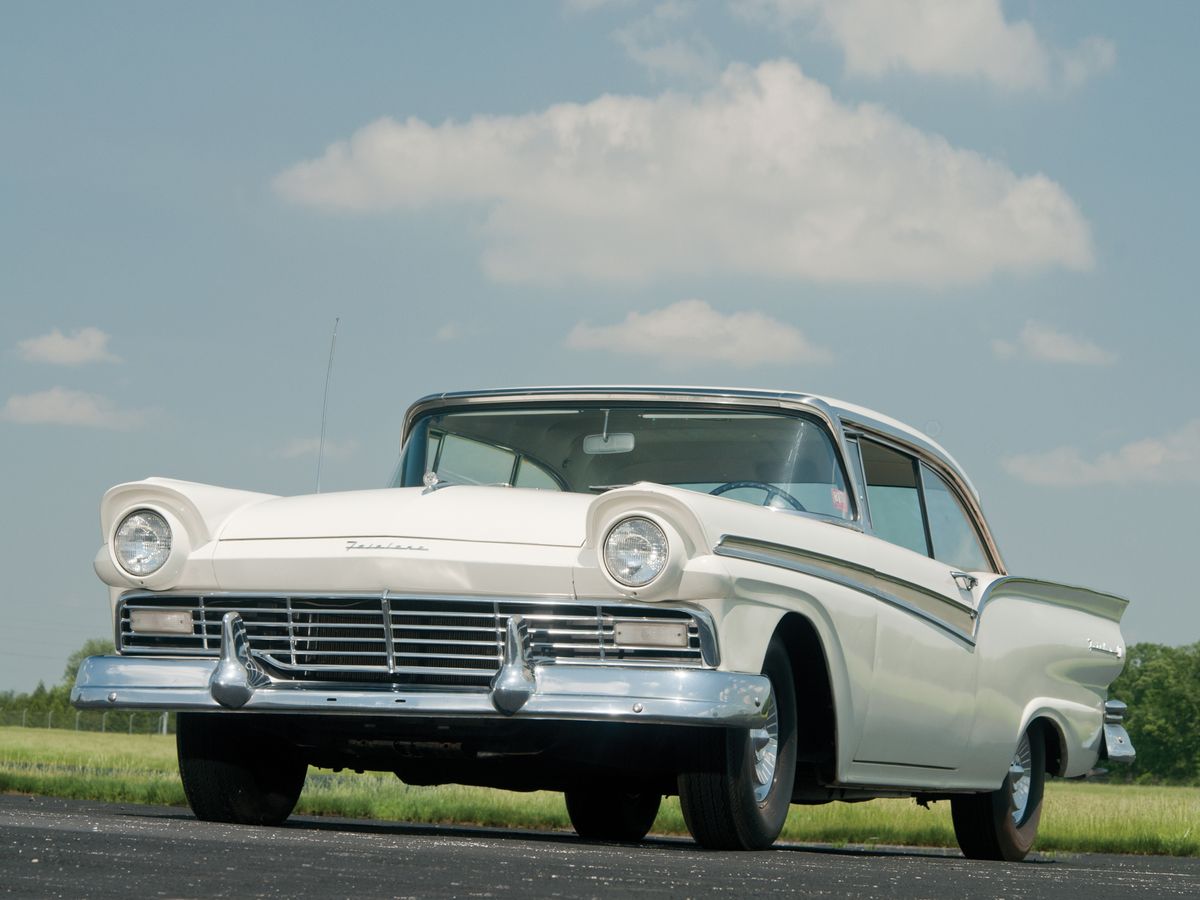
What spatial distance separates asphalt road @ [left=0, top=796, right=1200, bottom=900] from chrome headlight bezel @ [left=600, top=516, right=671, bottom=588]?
87 centimetres

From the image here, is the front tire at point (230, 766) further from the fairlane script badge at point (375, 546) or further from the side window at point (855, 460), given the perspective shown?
the side window at point (855, 460)

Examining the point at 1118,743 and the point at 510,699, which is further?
the point at 1118,743

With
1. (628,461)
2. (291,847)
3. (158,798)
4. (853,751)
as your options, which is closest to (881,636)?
(853,751)

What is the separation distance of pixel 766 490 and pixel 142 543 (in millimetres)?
2368

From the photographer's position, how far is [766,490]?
7.21m

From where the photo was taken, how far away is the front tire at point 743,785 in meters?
6.04

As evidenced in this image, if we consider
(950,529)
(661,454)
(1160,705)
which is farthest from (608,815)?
(1160,705)

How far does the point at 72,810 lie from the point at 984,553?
4812 millimetres

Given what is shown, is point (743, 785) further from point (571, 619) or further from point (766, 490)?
point (766, 490)

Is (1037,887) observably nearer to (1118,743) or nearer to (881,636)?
(881,636)

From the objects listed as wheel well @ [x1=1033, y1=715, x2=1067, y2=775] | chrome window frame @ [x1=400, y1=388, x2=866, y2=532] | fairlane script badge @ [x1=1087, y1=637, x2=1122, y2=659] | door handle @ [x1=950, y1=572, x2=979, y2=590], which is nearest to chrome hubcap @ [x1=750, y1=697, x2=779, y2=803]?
chrome window frame @ [x1=400, y1=388, x2=866, y2=532]

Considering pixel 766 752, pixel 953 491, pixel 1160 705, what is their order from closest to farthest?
pixel 766 752
pixel 953 491
pixel 1160 705

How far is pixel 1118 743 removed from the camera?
965cm

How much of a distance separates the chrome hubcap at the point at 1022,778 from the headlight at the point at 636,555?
134 inches
